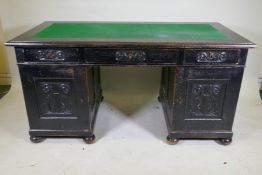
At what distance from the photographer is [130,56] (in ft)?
4.77

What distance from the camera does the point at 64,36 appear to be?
151 centimetres

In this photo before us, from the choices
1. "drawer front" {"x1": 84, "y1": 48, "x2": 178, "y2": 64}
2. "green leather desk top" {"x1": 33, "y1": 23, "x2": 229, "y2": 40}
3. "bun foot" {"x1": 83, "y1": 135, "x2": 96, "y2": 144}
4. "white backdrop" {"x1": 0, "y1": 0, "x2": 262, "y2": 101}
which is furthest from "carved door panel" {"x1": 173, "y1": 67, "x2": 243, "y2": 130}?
"white backdrop" {"x1": 0, "y1": 0, "x2": 262, "y2": 101}

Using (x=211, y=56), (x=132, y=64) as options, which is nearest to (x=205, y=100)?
(x=211, y=56)

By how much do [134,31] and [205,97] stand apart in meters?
0.67

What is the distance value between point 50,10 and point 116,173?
5.19 feet

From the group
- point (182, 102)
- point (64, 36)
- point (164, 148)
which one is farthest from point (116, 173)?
point (64, 36)

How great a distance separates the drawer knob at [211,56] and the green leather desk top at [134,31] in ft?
0.38

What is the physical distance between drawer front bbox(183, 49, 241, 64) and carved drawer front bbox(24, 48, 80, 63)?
69cm

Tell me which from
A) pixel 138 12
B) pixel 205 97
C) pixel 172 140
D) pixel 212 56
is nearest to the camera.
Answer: pixel 212 56

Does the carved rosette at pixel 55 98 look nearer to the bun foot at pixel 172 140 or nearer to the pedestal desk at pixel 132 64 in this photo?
the pedestal desk at pixel 132 64

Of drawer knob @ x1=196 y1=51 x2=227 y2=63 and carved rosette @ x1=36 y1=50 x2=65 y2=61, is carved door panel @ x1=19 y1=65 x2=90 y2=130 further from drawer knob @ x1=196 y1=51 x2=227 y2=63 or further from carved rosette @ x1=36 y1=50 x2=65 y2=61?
drawer knob @ x1=196 y1=51 x2=227 y2=63

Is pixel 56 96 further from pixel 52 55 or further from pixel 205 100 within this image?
pixel 205 100

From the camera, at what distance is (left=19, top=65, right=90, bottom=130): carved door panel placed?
4.90ft

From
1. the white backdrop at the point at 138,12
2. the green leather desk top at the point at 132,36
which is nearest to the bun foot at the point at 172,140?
the green leather desk top at the point at 132,36
